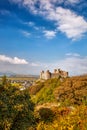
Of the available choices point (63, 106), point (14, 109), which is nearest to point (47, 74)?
point (63, 106)

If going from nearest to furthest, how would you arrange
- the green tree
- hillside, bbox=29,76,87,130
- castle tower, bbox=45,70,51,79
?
hillside, bbox=29,76,87,130, the green tree, castle tower, bbox=45,70,51,79

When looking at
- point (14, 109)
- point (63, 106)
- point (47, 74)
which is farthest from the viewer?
point (47, 74)

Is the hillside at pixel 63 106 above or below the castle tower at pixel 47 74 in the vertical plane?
below

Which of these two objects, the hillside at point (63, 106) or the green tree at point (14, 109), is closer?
the hillside at point (63, 106)

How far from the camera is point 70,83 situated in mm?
55000

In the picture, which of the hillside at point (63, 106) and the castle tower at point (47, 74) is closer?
the hillside at point (63, 106)

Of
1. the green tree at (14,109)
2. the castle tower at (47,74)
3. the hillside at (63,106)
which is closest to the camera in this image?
the hillside at (63,106)

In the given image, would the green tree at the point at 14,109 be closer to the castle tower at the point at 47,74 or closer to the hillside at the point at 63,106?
the hillside at the point at 63,106

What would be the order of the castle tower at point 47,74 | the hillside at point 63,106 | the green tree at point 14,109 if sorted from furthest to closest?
the castle tower at point 47,74 < the green tree at point 14,109 < the hillside at point 63,106

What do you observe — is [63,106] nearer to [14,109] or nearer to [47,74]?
[14,109]

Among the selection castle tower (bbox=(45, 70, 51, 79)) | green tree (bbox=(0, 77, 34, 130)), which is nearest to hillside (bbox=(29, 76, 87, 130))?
green tree (bbox=(0, 77, 34, 130))

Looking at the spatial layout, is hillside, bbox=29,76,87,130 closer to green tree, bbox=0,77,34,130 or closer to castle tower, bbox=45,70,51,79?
green tree, bbox=0,77,34,130

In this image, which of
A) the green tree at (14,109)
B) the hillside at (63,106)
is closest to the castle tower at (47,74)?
the hillside at (63,106)

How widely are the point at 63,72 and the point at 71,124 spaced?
361ft
